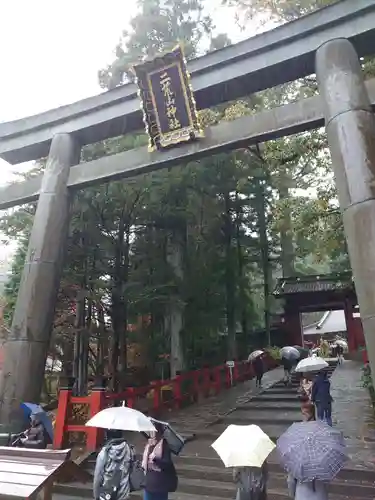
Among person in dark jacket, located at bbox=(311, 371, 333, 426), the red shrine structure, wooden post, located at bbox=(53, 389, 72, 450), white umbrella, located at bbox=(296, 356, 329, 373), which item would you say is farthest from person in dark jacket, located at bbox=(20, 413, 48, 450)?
the red shrine structure

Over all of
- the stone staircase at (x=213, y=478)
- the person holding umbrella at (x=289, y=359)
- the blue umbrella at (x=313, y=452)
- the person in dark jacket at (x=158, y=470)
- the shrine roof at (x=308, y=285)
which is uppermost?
the shrine roof at (x=308, y=285)

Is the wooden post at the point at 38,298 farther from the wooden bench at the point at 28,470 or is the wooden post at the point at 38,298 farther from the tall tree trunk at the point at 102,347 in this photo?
the tall tree trunk at the point at 102,347

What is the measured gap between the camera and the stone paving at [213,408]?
959cm

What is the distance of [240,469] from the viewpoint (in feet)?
11.4

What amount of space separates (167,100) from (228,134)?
1262mm

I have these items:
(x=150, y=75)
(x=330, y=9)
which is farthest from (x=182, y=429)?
(x=330, y=9)

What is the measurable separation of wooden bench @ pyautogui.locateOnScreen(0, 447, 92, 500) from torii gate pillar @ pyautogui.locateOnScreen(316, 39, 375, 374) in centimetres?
365

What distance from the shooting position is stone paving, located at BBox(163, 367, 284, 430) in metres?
9.59

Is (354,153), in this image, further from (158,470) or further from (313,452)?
(158,470)

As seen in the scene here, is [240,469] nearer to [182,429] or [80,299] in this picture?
[182,429]

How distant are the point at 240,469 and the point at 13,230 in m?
9.66

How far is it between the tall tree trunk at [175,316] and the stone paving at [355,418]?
4.62 m

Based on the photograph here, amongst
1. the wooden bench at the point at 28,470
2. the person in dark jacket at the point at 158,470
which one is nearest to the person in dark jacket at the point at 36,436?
the wooden bench at the point at 28,470

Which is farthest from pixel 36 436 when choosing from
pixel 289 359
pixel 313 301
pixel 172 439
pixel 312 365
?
pixel 313 301
